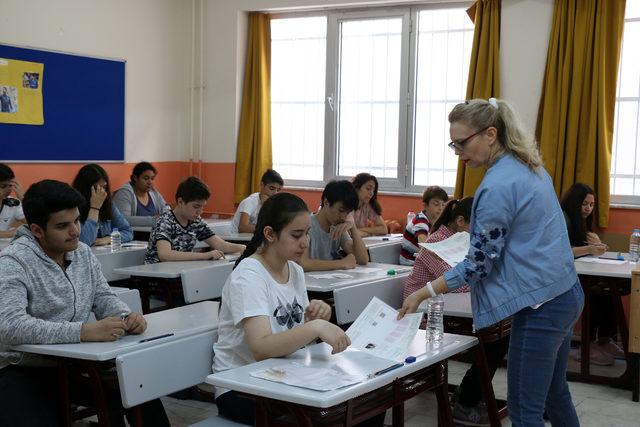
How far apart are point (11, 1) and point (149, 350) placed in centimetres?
490

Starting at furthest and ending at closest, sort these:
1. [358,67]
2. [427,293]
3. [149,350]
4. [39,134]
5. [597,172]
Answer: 1. [358,67]
2. [39,134]
3. [597,172]
4. [427,293]
5. [149,350]

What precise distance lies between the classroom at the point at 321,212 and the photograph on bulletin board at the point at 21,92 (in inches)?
0.8

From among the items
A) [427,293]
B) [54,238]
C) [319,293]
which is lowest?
[319,293]

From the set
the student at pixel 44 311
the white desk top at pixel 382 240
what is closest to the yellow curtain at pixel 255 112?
the white desk top at pixel 382 240

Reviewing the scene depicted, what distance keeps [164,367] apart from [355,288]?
4.21ft

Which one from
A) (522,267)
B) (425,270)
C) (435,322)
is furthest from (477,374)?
(522,267)

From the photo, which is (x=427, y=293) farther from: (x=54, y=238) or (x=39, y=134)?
(x=39, y=134)

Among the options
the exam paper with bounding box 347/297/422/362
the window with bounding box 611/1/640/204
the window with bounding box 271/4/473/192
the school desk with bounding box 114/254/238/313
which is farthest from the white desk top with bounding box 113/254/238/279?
the window with bounding box 611/1/640/204

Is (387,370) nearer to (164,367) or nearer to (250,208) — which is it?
(164,367)

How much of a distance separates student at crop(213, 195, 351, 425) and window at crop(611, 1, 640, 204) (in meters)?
4.24

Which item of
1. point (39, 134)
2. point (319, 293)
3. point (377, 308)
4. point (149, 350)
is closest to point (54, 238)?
point (149, 350)

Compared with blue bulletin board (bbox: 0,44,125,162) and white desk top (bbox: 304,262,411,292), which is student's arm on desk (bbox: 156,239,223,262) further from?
blue bulletin board (bbox: 0,44,125,162)

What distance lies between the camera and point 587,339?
485 cm

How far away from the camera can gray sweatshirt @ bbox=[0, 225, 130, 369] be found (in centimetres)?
248
